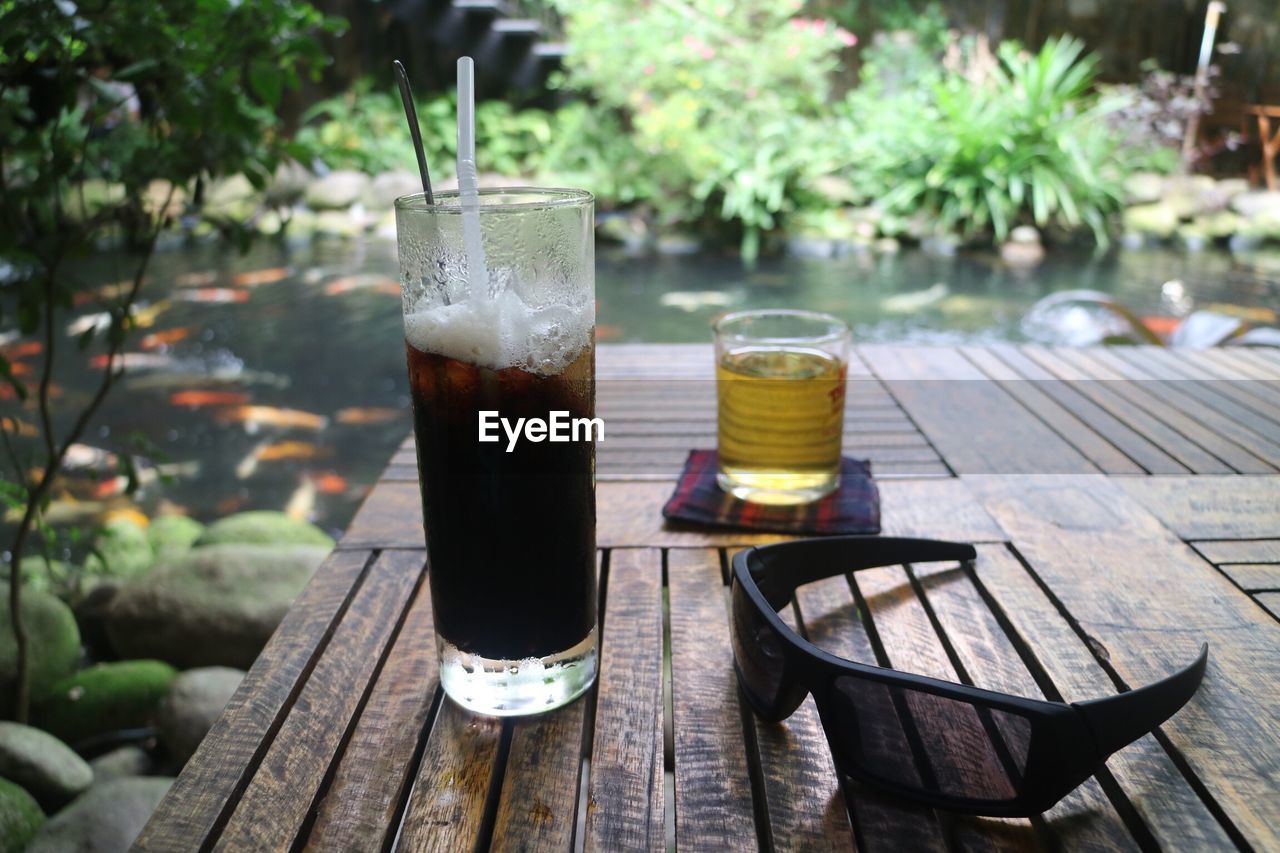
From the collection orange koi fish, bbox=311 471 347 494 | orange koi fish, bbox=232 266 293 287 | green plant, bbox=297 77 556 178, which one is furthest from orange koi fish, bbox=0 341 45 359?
green plant, bbox=297 77 556 178

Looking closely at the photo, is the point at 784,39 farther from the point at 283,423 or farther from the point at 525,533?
the point at 525,533

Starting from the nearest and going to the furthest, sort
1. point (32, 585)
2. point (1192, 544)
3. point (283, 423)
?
1. point (1192, 544)
2. point (32, 585)
3. point (283, 423)

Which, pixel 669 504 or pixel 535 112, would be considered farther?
pixel 535 112

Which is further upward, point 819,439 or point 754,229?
point 819,439

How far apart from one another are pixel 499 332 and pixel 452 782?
0.34m

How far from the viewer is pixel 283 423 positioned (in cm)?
395

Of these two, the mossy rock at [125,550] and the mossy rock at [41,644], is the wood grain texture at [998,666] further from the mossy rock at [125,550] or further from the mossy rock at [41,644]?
the mossy rock at [125,550]

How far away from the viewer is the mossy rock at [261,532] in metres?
2.36

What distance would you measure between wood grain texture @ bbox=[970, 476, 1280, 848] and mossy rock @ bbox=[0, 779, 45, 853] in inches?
51.5

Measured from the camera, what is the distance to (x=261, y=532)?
238cm

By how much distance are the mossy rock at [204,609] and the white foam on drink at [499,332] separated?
130cm

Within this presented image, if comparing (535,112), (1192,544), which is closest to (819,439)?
(1192,544)

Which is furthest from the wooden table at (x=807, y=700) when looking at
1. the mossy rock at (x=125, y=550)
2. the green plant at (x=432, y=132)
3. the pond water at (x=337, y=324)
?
the green plant at (x=432, y=132)

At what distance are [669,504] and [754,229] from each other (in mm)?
6636
